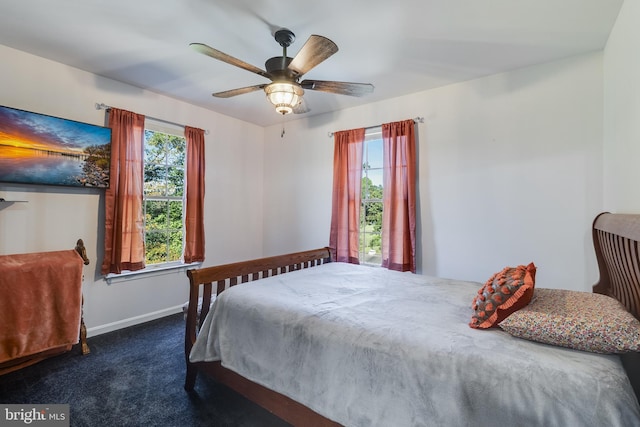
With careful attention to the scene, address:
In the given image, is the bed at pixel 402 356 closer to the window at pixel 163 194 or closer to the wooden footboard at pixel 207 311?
the wooden footboard at pixel 207 311

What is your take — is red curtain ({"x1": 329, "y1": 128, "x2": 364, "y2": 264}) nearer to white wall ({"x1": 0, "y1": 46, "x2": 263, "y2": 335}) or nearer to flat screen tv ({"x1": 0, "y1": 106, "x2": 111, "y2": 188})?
white wall ({"x1": 0, "y1": 46, "x2": 263, "y2": 335})

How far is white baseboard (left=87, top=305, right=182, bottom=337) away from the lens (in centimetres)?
306

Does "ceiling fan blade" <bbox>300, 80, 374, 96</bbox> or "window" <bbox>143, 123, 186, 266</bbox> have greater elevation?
"ceiling fan blade" <bbox>300, 80, 374, 96</bbox>

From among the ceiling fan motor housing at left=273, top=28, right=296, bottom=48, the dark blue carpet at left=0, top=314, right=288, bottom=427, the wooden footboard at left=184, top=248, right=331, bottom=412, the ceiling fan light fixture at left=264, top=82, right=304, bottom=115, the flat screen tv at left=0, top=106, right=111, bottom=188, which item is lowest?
the dark blue carpet at left=0, top=314, right=288, bottom=427

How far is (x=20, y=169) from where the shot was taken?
2555 mm

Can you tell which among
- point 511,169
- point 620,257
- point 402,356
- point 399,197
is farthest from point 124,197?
point 620,257

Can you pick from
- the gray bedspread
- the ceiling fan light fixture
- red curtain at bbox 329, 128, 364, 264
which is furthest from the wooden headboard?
red curtain at bbox 329, 128, 364, 264

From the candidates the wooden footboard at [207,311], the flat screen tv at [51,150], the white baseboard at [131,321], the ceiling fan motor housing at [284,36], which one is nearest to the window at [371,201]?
the wooden footboard at [207,311]

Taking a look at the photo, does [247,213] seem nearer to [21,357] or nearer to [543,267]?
[21,357]

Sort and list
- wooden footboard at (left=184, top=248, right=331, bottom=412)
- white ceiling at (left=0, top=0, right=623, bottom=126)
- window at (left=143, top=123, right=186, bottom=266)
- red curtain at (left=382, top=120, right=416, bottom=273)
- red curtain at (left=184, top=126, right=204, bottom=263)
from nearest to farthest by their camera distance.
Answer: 1. wooden footboard at (left=184, top=248, right=331, bottom=412)
2. white ceiling at (left=0, top=0, right=623, bottom=126)
3. red curtain at (left=382, top=120, right=416, bottom=273)
4. window at (left=143, top=123, right=186, bottom=266)
5. red curtain at (left=184, top=126, right=204, bottom=263)

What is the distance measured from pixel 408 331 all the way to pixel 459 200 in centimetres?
219

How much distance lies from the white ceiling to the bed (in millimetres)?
1483

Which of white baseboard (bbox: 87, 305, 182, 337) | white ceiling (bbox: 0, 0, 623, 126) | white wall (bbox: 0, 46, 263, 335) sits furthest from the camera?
white baseboard (bbox: 87, 305, 182, 337)

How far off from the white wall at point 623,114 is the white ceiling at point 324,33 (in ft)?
0.65
